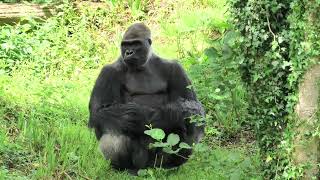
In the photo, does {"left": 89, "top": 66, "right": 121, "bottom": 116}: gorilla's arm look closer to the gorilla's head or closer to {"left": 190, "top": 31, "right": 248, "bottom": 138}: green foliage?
the gorilla's head

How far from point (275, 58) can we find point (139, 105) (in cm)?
178

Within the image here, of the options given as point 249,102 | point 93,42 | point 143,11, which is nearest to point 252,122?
point 249,102

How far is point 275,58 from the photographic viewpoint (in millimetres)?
3463

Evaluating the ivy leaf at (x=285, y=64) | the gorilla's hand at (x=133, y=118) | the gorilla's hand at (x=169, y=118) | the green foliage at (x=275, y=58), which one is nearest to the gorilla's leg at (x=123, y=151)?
the gorilla's hand at (x=133, y=118)

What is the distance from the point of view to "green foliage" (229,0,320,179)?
3.34 meters

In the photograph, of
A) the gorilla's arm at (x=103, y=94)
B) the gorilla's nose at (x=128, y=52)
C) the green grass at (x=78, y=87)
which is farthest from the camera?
Result: the gorilla's arm at (x=103, y=94)

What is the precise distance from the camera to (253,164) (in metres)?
4.07

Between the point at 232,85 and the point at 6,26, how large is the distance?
529cm

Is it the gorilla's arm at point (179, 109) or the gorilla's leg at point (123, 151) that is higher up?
the gorilla's arm at point (179, 109)

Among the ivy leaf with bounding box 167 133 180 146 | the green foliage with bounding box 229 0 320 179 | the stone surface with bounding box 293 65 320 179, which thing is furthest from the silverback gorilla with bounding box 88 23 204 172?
the stone surface with bounding box 293 65 320 179

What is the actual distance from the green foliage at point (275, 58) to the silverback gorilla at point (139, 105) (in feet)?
4.53

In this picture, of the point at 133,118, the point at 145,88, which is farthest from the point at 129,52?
the point at 133,118

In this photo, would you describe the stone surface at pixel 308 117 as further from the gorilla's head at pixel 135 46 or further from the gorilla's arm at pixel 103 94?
the gorilla's arm at pixel 103 94

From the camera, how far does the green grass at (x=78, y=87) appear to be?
4828 millimetres
